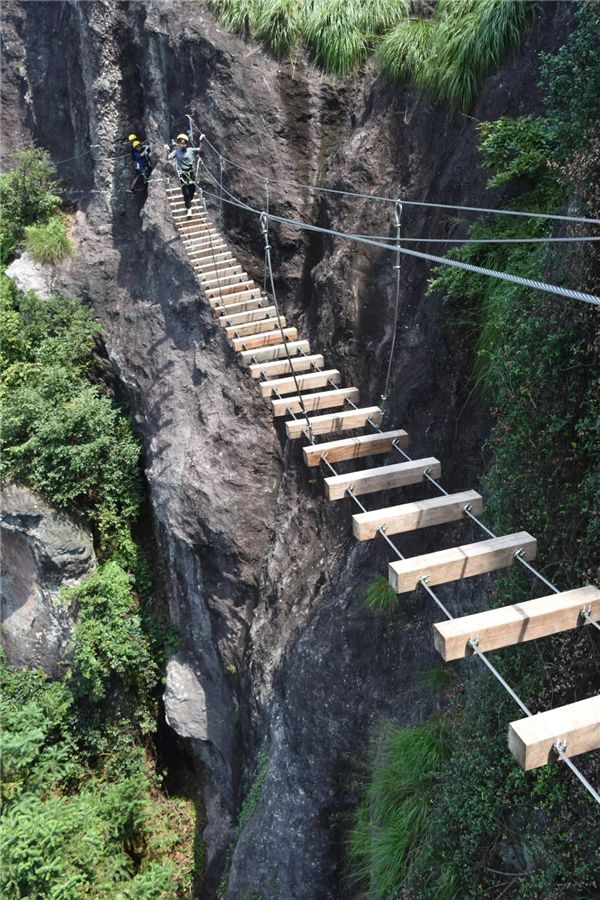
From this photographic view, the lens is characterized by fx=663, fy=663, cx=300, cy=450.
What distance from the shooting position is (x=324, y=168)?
8.16m

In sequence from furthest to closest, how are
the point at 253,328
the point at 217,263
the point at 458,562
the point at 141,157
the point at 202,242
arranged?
the point at 141,157 → the point at 202,242 → the point at 217,263 → the point at 253,328 → the point at 458,562

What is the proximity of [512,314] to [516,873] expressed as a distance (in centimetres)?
299

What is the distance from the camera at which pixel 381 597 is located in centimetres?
508

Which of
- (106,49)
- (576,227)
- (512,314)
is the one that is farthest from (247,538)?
(106,49)

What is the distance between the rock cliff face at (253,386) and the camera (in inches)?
205

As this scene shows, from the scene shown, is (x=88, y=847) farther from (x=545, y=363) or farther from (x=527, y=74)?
(x=527, y=74)

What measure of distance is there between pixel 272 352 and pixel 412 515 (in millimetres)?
2537

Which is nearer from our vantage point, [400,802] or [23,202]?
[400,802]

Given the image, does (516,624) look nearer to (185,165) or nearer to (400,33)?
(400,33)

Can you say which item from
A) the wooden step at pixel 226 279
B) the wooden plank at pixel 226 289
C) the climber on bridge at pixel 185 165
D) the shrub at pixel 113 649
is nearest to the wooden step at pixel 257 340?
the wooden plank at pixel 226 289

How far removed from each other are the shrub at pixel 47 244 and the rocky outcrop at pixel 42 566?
447 cm

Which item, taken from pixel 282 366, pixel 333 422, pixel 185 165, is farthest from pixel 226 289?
pixel 333 422

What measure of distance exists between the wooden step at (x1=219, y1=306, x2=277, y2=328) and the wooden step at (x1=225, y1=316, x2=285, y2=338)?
0.03m

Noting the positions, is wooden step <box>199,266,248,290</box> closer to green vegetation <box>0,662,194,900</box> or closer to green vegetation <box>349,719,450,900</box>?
green vegetation <box>349,719,450,900</box>
